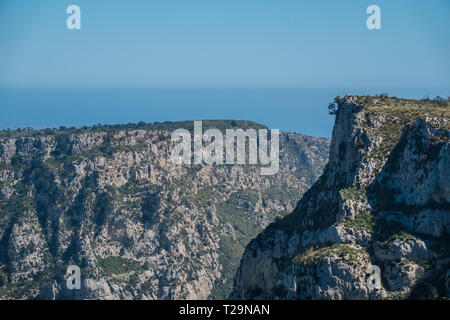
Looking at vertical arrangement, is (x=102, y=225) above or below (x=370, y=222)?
below

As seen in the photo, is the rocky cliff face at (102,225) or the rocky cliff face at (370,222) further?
the rocky cliff face at (102,225)

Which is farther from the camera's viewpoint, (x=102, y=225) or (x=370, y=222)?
(x=102, y=225)

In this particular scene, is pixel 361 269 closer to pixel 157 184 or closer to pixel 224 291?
pixel 224 291
